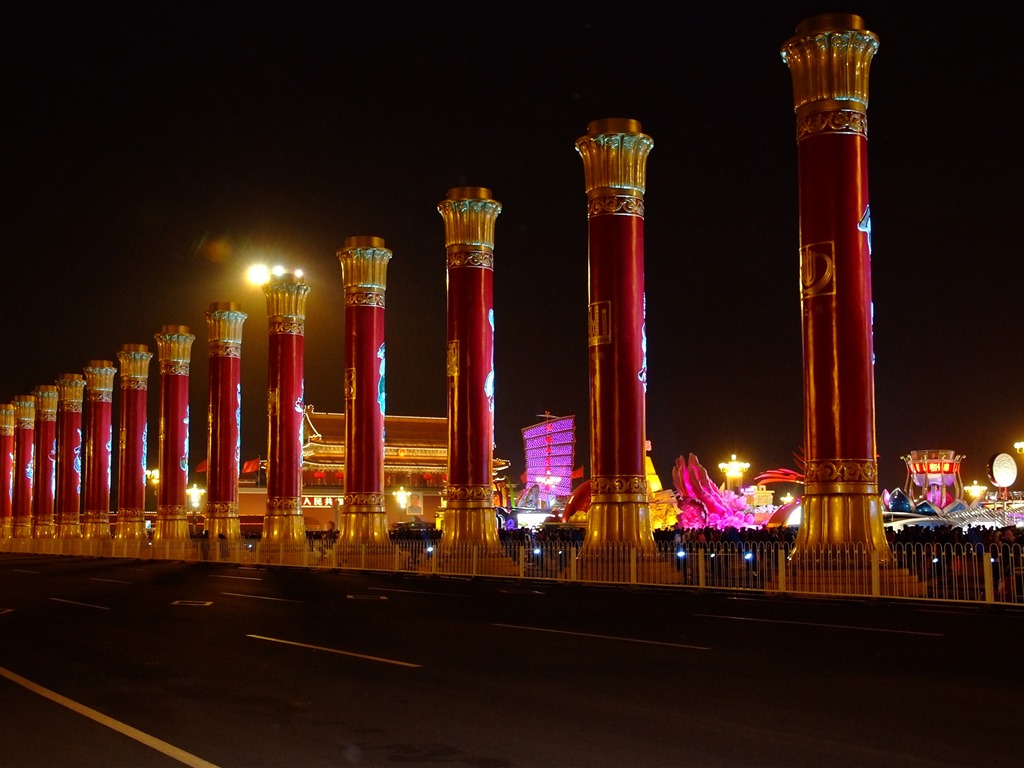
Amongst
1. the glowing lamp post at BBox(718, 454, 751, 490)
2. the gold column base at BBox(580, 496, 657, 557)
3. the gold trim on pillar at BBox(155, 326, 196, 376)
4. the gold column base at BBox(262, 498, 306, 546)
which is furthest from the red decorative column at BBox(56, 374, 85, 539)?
the gold column base at BBox(580, 496, 657, 557)

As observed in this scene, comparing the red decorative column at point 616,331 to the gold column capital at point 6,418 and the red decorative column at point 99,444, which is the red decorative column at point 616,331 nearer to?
the red decorative column at point 99,444

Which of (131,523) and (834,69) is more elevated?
(834,69)

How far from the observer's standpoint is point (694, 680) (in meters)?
10.3

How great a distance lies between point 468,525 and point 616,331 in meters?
7.32

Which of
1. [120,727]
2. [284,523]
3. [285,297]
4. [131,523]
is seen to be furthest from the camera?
[131,523]

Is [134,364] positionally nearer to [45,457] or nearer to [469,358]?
[45,457]

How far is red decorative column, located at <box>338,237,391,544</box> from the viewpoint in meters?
35.7

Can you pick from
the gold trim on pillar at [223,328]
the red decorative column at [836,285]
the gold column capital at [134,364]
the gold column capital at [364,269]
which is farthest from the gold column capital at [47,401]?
the red decorative column at [836,285]

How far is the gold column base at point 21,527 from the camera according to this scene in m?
71.2

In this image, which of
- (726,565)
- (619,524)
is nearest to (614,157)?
(619,524)

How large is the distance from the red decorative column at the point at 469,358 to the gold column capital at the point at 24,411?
4931cm

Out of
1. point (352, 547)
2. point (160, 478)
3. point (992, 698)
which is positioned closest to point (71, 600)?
point (352, 547)

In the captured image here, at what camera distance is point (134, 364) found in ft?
181

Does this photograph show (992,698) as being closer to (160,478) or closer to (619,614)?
(619,614)
